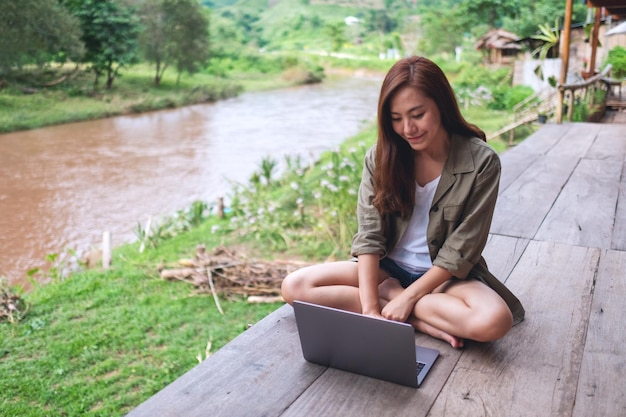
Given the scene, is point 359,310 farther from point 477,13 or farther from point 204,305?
point 477,13

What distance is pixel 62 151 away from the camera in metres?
8.52

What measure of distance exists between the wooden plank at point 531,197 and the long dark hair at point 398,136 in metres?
0.87

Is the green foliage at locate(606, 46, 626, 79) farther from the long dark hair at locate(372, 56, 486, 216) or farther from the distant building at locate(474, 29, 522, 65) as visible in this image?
the long dark hair at locate(372, 56, 486, 216)

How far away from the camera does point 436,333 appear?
1329 mm

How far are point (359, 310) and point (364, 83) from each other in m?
18.4

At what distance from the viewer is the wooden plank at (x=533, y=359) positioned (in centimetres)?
109

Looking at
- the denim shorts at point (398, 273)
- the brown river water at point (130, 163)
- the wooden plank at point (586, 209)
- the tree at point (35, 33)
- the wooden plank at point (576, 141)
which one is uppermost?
the tree at point (35, 33)

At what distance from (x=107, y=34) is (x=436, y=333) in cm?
1258

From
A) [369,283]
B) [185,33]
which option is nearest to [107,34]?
[185,33]

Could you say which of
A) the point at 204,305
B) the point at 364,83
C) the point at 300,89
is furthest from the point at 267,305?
the point at 364,83

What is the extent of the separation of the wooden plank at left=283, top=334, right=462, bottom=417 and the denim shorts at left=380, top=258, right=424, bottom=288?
0.25 m

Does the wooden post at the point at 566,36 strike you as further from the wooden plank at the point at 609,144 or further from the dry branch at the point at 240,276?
the dry branch at the point at 240,276

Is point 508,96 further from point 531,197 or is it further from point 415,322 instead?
point 415,322

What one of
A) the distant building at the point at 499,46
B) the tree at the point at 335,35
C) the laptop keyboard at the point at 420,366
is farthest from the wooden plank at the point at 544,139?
the tree at the point at 335,35
